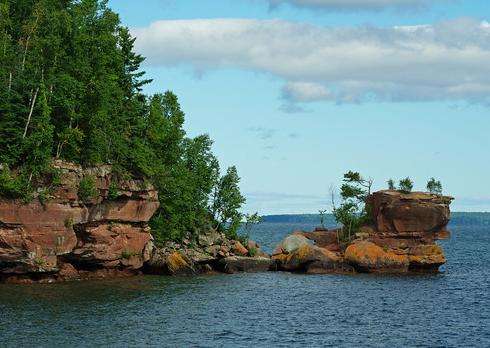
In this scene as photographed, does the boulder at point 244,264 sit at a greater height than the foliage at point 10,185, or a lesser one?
lesser

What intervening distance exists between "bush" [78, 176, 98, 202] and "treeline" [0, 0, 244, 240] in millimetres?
2786

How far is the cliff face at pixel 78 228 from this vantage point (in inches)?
2245

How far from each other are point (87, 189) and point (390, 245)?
41.5m

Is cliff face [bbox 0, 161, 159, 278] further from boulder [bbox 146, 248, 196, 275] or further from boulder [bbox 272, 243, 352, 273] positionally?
boulder [bbox 272, 243, 352, 273]

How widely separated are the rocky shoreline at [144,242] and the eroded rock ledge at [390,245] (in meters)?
0.13

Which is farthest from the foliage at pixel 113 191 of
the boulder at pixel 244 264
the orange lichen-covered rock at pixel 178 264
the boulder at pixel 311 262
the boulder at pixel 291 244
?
the boulder at pixel 291 244

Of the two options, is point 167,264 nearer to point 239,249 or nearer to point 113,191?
point 113,191

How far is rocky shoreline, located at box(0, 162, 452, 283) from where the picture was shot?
58062mm

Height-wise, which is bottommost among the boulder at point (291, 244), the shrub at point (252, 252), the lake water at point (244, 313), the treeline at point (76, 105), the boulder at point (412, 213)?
the lake water at point (244, 313)

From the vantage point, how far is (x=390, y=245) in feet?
279

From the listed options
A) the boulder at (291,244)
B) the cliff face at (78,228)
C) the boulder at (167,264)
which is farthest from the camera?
the boulder at (291,244)

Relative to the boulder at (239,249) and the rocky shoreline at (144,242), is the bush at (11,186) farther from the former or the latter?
the boulder at (239,249)

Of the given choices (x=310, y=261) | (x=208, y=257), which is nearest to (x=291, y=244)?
(x=310, y=261)

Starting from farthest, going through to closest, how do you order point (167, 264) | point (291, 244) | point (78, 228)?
point (291, 244) < point (167, 264) < point (78, 228)
